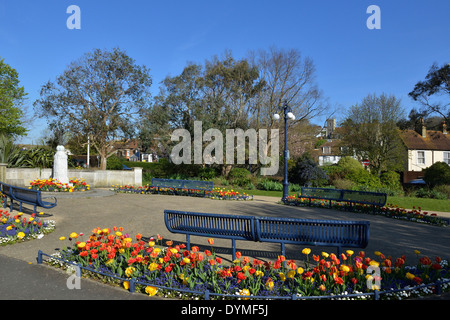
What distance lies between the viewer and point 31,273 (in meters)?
4.05

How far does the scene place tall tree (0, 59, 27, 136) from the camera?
842 inches

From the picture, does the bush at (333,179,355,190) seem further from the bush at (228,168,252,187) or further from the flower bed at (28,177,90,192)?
the flower bed at (28,177,90,192)

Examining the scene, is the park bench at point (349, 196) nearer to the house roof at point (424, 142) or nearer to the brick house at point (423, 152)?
the brick house at point (423, 152)

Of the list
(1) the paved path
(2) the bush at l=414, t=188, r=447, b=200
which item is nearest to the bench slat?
(1) the paved path

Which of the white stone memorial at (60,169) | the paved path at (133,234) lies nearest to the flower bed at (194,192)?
the paved path at (133,234)

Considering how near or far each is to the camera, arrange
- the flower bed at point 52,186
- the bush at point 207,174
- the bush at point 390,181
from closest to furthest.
Result: the flower bed at point 52,186 < the bush at point 390,181 < the bush at point 207,174

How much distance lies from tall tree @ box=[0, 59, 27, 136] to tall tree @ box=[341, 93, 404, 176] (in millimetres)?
26492

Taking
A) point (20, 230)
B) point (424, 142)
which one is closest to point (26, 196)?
point (20, 230)

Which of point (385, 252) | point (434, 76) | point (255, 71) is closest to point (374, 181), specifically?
point (434, 76)

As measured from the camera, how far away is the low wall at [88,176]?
1448cm

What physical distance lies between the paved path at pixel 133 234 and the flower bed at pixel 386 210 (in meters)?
0.51

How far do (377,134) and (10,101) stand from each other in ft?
94.2
